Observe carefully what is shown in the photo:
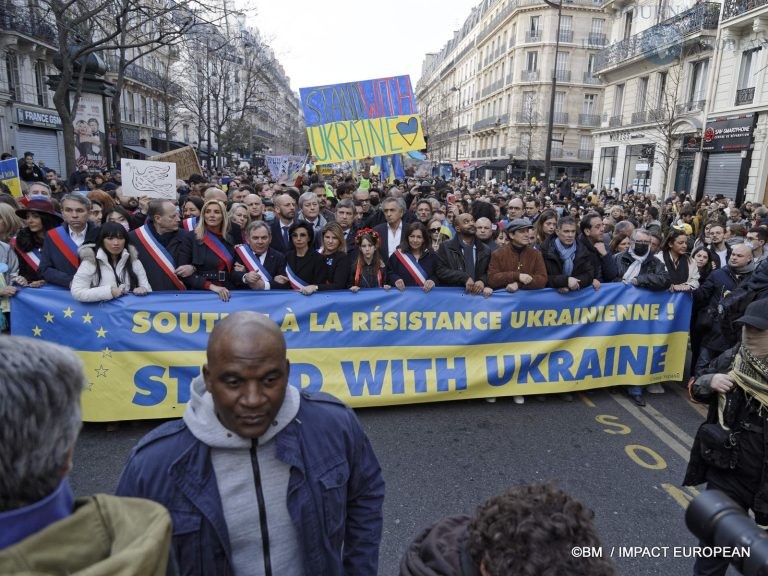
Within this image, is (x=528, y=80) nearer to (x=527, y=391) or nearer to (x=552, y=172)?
(x=552, y=172)

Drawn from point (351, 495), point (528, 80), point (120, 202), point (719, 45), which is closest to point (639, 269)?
point (351, 495)

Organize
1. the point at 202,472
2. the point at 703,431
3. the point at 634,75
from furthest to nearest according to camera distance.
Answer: the point at 634,75, the point at 703,431, the point at 202,472

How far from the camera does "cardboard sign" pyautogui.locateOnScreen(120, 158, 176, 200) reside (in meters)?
7.27

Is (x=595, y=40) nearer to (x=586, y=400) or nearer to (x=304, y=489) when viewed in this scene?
(x=586, y=400)

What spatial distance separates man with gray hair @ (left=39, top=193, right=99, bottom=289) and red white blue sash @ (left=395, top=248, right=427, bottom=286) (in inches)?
114

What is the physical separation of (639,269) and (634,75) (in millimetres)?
28576

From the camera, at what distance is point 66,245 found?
15.7 feet

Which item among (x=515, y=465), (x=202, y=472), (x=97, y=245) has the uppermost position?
(x=97, y=245)

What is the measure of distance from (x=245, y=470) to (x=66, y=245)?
161 inches

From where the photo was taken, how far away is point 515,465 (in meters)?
3.99

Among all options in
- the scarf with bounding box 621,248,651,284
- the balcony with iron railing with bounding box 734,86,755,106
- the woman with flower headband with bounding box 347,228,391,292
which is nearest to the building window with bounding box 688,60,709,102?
the balcony with iron railing with bounding box 734,86,755,106

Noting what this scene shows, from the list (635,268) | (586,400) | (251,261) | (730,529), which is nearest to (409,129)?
(635,268)

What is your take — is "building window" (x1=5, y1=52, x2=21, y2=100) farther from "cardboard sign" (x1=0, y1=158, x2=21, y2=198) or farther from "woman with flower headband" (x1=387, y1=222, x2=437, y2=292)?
"woman with flower headband" (x1=387, y1=222, x2=437, y2=292)

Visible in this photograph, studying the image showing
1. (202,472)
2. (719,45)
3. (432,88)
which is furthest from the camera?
(432,88)
